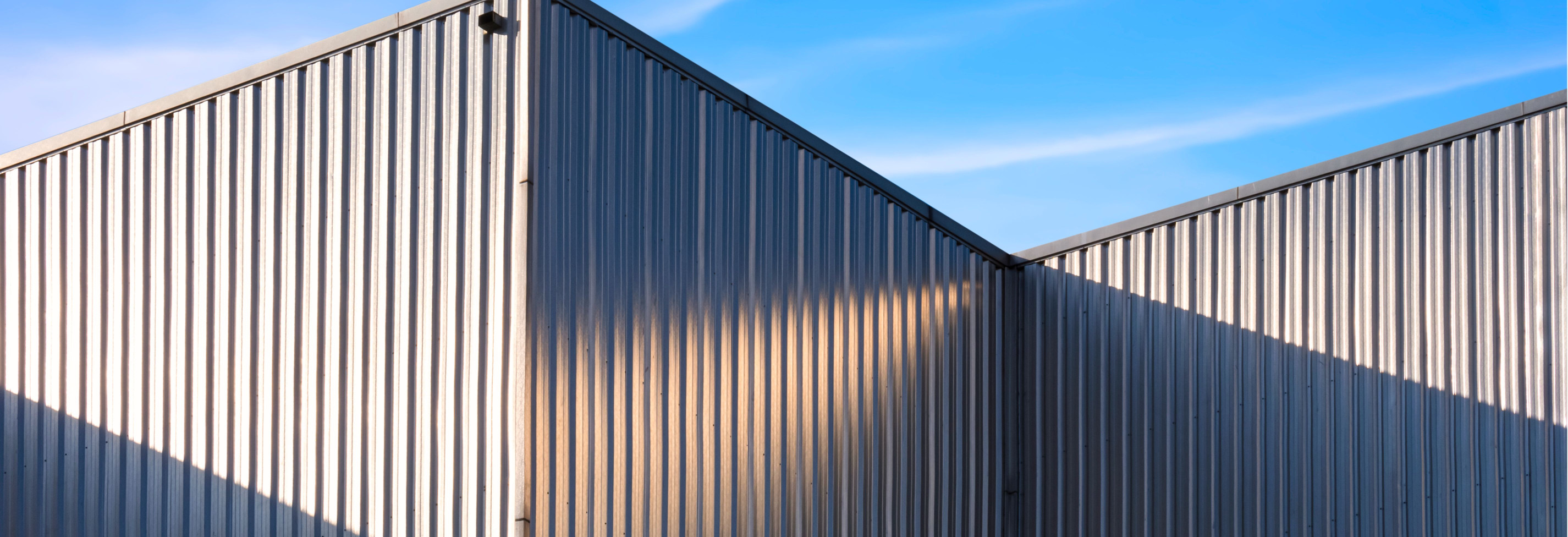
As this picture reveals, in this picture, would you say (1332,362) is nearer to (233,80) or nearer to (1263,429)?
(1263,429)

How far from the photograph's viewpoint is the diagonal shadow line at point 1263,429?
438 inches

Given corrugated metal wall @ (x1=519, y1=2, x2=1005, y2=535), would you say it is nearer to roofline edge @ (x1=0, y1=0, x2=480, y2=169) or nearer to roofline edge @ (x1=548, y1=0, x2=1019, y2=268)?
roofline edge @ (x1=548, y1=0, x2=1019, y2=268)

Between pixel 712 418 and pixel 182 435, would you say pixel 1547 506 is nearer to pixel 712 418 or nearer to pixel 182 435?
pixel 712 418

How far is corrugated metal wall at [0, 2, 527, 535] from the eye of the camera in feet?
31.1

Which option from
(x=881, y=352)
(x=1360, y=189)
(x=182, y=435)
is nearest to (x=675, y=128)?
(x=881, y=352)

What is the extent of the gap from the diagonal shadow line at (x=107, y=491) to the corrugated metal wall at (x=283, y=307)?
19 millimetres

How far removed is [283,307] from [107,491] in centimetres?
250

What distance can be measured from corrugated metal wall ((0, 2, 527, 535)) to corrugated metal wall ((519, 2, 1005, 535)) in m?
0.52

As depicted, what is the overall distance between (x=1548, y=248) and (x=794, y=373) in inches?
280

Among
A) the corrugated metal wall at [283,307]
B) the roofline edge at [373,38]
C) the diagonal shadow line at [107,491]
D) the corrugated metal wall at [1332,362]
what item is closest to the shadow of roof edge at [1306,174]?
the corrugated metal wall at [1332,362]

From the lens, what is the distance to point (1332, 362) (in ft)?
39.3

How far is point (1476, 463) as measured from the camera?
1120cm

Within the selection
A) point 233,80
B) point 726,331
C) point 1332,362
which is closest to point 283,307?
point 233,80

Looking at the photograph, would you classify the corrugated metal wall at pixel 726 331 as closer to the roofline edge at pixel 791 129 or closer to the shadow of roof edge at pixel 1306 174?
the roofline edge at pixel 791 129
